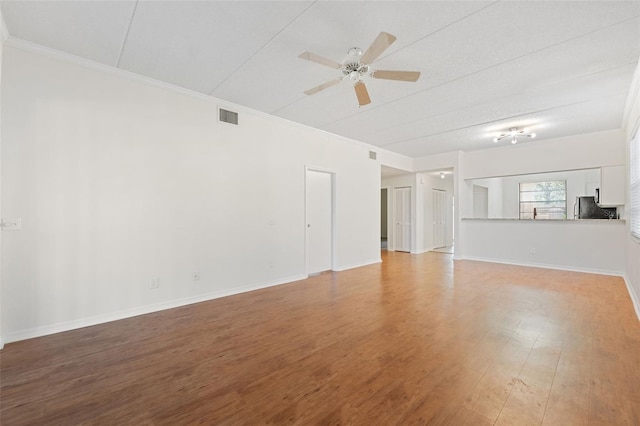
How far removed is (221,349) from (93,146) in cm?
267

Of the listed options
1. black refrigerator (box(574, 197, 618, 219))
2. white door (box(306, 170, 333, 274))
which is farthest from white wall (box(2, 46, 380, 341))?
black refrigerator (box(574, 197, 618, 219))

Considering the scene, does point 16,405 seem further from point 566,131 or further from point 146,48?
point 566,131

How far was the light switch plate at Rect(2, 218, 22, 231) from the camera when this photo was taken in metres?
2.60

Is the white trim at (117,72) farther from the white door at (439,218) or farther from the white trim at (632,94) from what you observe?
the white door at (439,218)

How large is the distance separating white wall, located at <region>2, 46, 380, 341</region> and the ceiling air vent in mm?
93

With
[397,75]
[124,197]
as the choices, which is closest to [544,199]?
[397,75]

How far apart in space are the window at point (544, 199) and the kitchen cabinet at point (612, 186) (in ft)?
14.1

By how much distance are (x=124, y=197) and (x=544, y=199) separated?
11940 mm

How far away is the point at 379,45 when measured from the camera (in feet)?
7.49

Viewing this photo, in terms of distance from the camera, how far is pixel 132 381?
2.02m

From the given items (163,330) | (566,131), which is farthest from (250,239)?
(566,131)

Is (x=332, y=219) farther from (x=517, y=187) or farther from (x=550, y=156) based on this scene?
(x=517, y=187)

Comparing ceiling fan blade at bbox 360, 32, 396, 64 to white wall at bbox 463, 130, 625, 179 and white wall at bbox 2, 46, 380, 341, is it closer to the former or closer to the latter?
white wall at bbox 2, 46, 380, 341

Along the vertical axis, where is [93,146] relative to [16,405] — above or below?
above
